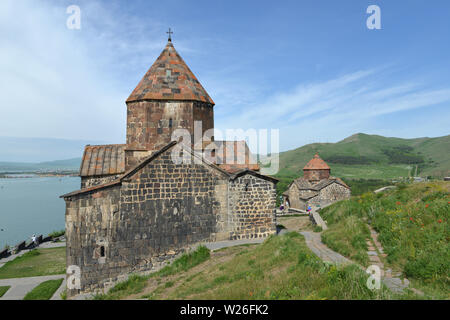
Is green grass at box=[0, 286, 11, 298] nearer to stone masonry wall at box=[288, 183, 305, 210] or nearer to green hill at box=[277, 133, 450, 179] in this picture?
stone masonry wall at box=[288, 183, 305, 210]

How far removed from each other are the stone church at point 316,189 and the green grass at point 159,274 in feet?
78.3

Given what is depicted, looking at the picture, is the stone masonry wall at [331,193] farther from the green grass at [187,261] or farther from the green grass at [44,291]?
the green grass at [44,291]

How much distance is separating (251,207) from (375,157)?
147 meters

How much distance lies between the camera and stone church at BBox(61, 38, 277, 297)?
31.1 ft

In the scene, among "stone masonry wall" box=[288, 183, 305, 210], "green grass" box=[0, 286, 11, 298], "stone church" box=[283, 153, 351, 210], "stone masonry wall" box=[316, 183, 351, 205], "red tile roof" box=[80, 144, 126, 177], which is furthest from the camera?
"stone masonry wall" box=[288, 183, 305, 210]

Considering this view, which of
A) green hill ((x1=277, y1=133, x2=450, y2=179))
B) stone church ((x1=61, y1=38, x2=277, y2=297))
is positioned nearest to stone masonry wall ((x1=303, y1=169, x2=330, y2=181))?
stone church ((x1=61, y1=38, x2=277, y2=297))

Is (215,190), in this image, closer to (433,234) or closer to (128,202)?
(128,202)

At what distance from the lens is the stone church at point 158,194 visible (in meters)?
9.47

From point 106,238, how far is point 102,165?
424 cm

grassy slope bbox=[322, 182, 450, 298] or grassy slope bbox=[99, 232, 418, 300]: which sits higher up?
grassy slope bbox=[322, 182, 450, 298]

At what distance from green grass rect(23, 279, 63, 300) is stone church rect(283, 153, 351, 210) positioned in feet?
84.8

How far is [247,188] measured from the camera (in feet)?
39.3

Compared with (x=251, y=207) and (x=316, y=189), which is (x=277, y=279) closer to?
(x=251, y=207)

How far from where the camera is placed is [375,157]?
458 ft
